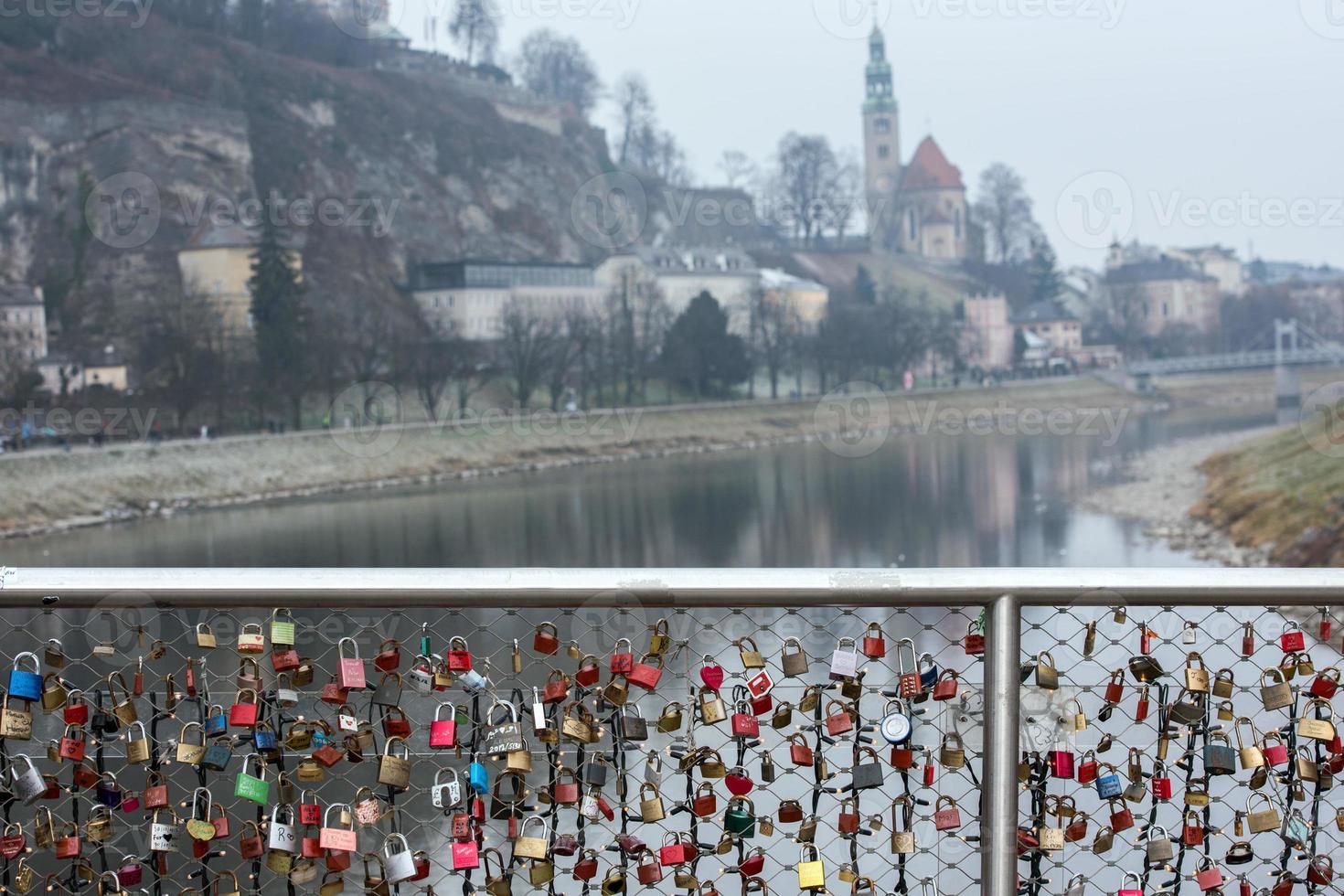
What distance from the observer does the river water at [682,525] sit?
19.2m

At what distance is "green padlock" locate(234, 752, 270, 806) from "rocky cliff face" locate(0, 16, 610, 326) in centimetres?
3589

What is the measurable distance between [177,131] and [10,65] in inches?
193

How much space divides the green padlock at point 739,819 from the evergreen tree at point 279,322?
29.8 m

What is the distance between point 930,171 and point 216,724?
6902cm

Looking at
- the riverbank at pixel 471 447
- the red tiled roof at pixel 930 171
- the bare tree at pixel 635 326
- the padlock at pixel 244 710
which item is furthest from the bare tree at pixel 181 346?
the red tiled roof at pixel 930 171

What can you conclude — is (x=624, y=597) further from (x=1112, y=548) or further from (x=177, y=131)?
(x=177, y=131)

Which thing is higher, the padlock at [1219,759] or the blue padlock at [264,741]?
the blue padlock at [264,741]

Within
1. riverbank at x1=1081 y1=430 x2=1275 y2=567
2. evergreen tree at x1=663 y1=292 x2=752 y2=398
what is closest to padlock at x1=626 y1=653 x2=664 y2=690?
riverbank at x1=1081 y1=430 x2=1275 y2=567

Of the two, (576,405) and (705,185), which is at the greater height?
(705,185)

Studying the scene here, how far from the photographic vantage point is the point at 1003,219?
66.1m

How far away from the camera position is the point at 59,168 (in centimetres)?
3816

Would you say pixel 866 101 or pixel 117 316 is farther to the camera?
pixel 866 101

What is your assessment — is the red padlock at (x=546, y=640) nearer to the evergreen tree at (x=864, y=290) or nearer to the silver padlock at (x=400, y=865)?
the silver padlock at (x=400, y=865)

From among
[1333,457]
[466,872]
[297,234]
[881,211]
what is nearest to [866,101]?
[881,211]
